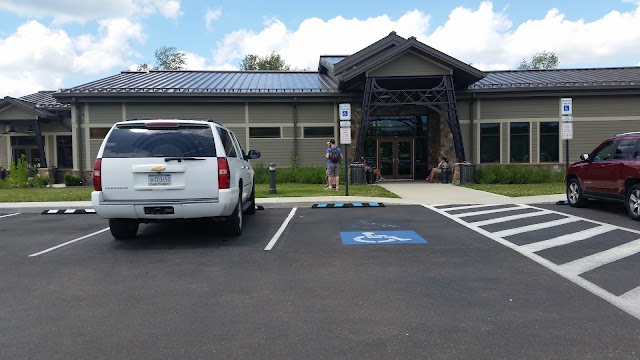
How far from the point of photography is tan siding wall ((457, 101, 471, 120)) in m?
22.1

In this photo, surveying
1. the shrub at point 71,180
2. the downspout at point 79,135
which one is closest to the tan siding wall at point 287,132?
the downspout at point 79,135

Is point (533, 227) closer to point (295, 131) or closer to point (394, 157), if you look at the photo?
point (295, 131)

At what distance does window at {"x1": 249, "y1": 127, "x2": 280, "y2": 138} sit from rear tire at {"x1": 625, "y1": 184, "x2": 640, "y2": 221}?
14811 millimetres

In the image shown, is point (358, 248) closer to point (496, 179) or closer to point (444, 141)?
point (496, 179)

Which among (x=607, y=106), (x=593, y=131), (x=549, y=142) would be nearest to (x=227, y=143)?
(x=549, y=142)

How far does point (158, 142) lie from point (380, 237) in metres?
4.01

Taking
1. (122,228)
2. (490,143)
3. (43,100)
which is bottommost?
(122,228)

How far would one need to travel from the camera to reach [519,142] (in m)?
22.4

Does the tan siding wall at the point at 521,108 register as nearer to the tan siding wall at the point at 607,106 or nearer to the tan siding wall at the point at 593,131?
the tan siding wall at the point at 607,106

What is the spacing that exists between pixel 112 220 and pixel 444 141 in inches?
663

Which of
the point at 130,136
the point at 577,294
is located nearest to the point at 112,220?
the point at 130,136

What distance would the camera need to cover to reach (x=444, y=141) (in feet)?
72.5

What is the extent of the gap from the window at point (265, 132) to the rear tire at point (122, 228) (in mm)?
13585

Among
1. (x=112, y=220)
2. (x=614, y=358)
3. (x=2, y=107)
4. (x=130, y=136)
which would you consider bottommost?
(x=614, y=358)
